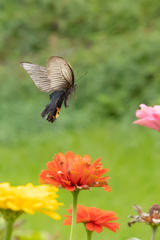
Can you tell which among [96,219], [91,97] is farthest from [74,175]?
[91,97]

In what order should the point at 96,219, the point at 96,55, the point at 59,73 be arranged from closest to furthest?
the point at 96,219
the point at 59,73
the point at 96,55

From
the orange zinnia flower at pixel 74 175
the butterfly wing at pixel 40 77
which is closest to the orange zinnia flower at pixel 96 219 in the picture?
the orange zinnia flower at pixel 74 175

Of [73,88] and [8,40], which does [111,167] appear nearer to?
[73,88]

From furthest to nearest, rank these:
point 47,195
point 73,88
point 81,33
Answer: point 81,33
point 73,88
point 47,195

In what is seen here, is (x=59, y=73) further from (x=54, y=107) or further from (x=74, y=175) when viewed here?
(x=74, y=175)

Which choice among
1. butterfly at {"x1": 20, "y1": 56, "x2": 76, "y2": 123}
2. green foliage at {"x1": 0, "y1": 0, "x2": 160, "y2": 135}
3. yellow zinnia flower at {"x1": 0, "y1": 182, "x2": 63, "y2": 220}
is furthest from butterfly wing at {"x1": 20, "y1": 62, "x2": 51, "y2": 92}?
green foliage at {"x1": 0, "y1": 0, "x2": 160, "y2": 135}

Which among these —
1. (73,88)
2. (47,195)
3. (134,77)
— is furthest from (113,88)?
(47,195)
